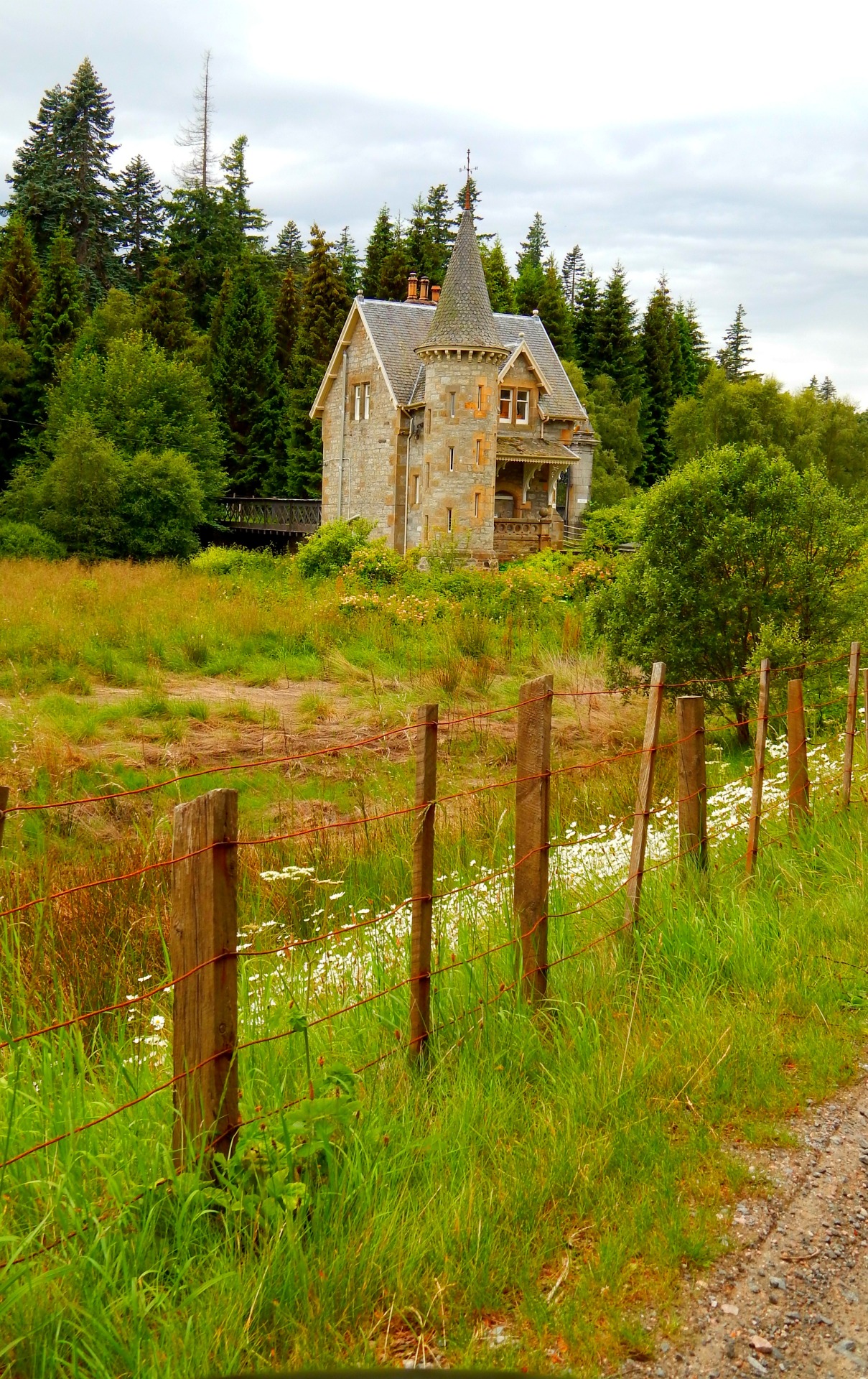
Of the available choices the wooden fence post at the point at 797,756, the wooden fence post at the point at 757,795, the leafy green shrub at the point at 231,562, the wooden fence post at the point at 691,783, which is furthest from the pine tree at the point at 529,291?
the wooden fence post at the point at 691,783

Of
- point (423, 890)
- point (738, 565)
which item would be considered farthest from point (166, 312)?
point (423, 890)

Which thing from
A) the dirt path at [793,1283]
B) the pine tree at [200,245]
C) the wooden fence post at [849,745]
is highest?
the pine tree at [200,245]

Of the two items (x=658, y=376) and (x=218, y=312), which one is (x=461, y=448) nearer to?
(x=218, y=312)

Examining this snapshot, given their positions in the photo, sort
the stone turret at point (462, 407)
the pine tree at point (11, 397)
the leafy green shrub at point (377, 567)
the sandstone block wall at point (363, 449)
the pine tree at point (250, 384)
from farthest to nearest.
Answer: the pine tree at point (250, 384) → the pine tree at point (11, 397) → the sandstone block wall at point (363, 449) → the stone turret at point (462, 407) → the leafy green shrub at point (377, 567)

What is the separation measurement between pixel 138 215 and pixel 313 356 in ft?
62.3

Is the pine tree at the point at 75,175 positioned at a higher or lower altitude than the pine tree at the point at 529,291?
higher

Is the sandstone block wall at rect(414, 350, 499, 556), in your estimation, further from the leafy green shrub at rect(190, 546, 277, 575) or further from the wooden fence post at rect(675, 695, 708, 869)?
the wooden fence post at rect(675, 695, 708, 869)

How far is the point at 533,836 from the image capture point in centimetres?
459

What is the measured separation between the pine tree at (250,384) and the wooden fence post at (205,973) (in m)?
49.7

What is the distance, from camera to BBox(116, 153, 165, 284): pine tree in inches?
2440

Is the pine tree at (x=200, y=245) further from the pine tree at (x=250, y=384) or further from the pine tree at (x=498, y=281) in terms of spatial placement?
the pine tree at (x=498, y=281)

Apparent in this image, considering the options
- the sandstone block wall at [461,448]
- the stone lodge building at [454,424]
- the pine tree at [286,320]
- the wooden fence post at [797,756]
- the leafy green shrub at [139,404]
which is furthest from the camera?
the pine tree at [286,320]

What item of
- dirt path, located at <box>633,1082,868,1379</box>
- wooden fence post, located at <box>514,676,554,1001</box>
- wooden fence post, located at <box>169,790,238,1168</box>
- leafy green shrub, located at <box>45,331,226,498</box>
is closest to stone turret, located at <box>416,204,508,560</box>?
leafy green shrub, located at <box>45,331,226,498</box>

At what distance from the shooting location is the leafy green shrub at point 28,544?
1433 inches
